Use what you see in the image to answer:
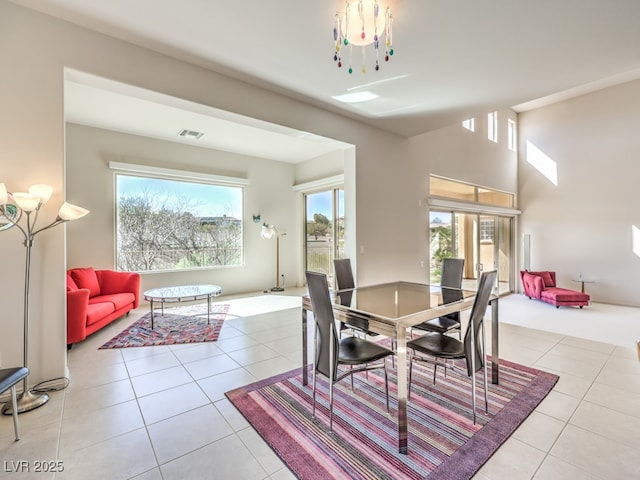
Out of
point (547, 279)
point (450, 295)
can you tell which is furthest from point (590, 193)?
point (450, 295)

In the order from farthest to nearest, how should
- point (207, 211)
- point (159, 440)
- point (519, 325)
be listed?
point (207, 211) → point (519, 325) → point (159, 440)

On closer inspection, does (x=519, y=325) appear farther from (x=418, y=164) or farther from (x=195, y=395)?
(x=195, y=395)


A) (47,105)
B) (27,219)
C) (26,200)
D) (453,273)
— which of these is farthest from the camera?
(453,273)

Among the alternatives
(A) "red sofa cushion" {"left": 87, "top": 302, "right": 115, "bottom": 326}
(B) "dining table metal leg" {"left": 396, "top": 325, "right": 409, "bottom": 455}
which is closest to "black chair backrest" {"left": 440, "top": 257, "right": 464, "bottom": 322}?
(B) "dining table metal leg" {"left": 396, "top": 325, "right": 409, "bottom": 455}

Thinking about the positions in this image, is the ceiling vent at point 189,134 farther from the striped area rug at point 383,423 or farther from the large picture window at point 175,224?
the striped area rug at point 383,423

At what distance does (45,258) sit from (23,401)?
1104 millimetres

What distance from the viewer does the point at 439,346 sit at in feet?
7.65

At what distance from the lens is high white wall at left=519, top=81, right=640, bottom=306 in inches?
243

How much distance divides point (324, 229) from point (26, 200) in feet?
18.2

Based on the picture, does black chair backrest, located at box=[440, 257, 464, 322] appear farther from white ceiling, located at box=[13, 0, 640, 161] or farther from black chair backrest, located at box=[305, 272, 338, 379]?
white ceiling, located at box=[13, 0, 640, 161]

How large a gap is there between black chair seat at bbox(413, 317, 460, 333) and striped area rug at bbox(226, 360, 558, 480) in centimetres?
40

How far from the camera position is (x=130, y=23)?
2479mm

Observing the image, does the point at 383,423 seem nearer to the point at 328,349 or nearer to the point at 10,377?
the point at 328,349

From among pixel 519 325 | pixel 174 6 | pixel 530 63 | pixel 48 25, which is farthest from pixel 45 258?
pixel 519 325
